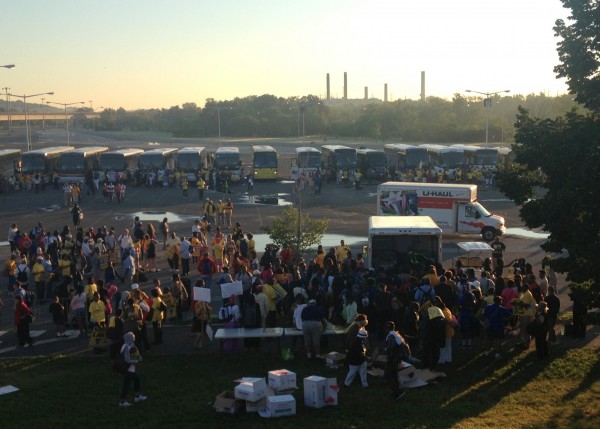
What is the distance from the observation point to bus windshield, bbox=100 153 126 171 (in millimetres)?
55469

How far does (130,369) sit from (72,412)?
1118 millimetres

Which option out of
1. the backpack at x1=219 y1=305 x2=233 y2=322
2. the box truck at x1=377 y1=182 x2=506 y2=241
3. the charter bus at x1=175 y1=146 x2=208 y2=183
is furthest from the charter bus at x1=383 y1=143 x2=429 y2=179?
the backpack at x1=219 y1=305 x2=233 y2=322

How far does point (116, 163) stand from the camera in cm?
5581

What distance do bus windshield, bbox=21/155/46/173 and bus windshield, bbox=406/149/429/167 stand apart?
26710 millimetres

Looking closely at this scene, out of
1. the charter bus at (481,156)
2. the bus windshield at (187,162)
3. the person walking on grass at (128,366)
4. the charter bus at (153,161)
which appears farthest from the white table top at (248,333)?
the charter bus at (481,156)

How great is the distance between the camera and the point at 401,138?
11819 cm

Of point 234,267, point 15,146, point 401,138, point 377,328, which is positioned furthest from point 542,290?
point 401,138

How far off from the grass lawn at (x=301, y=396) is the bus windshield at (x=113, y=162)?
136ft

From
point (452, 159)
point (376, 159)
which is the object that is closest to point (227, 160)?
point (376, 159)

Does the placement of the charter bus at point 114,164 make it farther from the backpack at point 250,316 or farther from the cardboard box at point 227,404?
the cardboard box at point 227,404

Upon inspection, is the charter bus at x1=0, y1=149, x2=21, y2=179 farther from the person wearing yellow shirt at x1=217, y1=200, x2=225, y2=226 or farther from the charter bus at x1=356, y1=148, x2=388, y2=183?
the charter bus at x1=356, y1=148, x2=388, y2=183

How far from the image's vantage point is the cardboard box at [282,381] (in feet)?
40.8

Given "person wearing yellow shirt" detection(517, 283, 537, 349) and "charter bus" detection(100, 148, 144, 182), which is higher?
"charter bus" detection(100, 148, 144, 182)

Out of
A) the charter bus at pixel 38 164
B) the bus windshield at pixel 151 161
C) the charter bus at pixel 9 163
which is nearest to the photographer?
the charter bus at pixel 38 164
